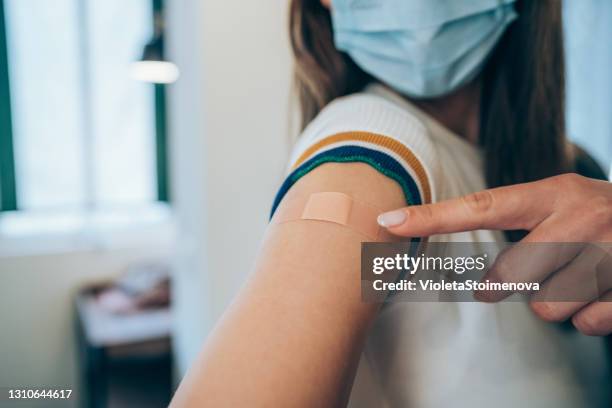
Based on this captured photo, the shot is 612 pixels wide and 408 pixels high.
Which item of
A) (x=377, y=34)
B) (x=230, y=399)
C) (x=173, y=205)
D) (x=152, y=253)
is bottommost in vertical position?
(x=152, y=253)

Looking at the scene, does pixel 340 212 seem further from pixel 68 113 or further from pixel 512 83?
pixel 68 113

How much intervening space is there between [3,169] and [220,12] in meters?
0.47

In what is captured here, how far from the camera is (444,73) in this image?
20.5 inches

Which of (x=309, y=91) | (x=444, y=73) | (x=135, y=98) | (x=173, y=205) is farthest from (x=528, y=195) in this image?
(x=135, y=98)

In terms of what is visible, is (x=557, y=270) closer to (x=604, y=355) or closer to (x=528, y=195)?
(x=528, y=195)

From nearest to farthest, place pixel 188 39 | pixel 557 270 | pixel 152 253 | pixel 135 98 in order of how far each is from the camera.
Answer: pixel 557 270, pixel 188 39, pixel 135 98, pixel 152 253

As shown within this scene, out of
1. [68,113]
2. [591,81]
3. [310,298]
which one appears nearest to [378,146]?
[310,298]

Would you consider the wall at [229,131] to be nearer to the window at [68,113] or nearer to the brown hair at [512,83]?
the window at [68,113]

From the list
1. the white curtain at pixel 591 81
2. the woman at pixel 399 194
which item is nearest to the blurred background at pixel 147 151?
the white curtain at pixel 591 81

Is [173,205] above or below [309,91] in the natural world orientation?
below

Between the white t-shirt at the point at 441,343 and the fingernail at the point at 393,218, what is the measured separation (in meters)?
0.05

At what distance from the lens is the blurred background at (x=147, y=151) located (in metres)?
0.71

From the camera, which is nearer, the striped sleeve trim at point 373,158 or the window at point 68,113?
the striped sleeve trim at point 373,158

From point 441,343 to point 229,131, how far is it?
0.65m
